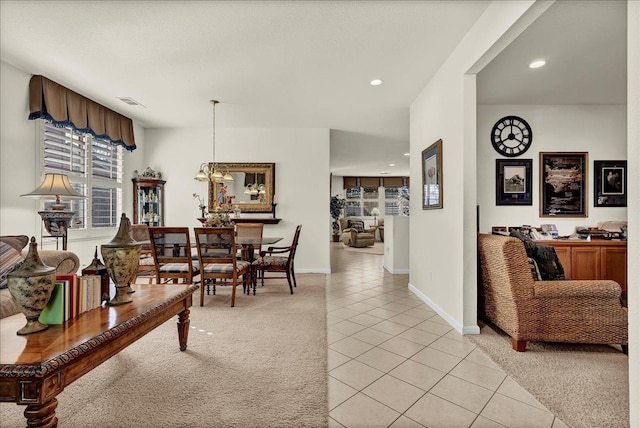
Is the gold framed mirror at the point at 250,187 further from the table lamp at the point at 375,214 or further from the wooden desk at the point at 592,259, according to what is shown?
the table lamp at the point at 375,214

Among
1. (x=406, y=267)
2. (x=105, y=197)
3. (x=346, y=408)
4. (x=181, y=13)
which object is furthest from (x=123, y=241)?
(x=406, y=267)

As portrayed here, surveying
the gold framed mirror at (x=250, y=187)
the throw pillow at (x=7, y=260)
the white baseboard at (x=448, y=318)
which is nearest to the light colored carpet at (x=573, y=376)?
the white baseboard at (x=448, y=318)

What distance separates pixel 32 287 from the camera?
1282 millimetres

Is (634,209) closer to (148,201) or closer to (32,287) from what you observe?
(32,287)

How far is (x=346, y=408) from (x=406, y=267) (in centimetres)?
414

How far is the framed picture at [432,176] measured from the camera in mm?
3248

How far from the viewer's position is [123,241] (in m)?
1.82

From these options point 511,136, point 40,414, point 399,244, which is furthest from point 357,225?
point 40,414

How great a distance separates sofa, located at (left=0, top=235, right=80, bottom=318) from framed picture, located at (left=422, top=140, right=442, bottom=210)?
11.2 ft

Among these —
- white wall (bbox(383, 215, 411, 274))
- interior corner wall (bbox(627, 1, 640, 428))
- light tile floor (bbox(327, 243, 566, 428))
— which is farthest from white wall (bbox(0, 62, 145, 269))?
white wall (bbox(383, 215, 411, 274))

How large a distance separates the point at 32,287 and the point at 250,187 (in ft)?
14.3

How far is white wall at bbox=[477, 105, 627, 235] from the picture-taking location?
4.16m

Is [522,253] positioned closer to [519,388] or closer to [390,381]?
[519,388]

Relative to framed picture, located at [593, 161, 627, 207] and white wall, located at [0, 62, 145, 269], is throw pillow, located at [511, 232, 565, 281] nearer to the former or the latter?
framed picture, located at [593, 161, 627, 207]
